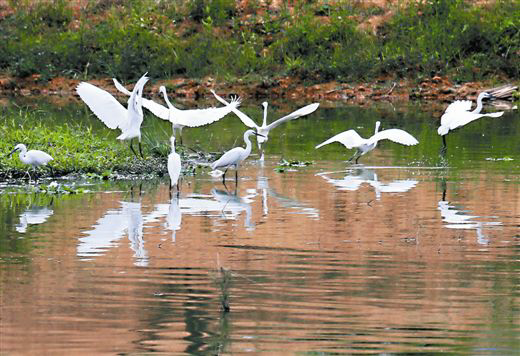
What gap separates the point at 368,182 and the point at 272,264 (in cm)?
627

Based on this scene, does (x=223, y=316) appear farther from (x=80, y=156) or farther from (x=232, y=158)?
(x=80, y=156)

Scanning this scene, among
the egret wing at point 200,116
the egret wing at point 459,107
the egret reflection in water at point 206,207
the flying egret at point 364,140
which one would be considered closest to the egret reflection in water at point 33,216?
the egret reflection in water at point 206,207

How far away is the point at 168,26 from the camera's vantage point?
131ft

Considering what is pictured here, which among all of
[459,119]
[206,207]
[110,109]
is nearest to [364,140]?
[459,119]

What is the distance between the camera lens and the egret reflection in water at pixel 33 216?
12.9 m

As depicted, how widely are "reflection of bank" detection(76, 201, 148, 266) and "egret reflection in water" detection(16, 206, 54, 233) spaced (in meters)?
0.60

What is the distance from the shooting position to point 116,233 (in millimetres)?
12406

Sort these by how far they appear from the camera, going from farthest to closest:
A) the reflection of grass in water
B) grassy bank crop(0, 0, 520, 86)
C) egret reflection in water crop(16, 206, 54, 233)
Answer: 1. grassy bank crop(0, 0, 520, 86)
2. egret reflection in water crop(16, 206, 54, 233)
3. the reflection of grass in water

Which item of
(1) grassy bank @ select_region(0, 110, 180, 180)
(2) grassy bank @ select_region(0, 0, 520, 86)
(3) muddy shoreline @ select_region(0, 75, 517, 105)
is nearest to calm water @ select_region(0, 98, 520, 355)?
(1) grassy bank @ select_region(0, 110, 180, 180)

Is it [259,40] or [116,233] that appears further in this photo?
[259,40]

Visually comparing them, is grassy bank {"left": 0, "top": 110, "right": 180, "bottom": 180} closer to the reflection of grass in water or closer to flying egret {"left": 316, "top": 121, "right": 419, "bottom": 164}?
flying egret {"left": 316, "top": 121, "right": 419, "bottom": 164}

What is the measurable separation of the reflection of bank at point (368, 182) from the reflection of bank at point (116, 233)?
3035 millimetres

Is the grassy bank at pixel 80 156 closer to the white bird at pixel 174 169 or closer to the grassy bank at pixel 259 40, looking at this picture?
the white bird at pixel 174 169

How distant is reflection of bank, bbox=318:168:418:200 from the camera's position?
52.4 feet
